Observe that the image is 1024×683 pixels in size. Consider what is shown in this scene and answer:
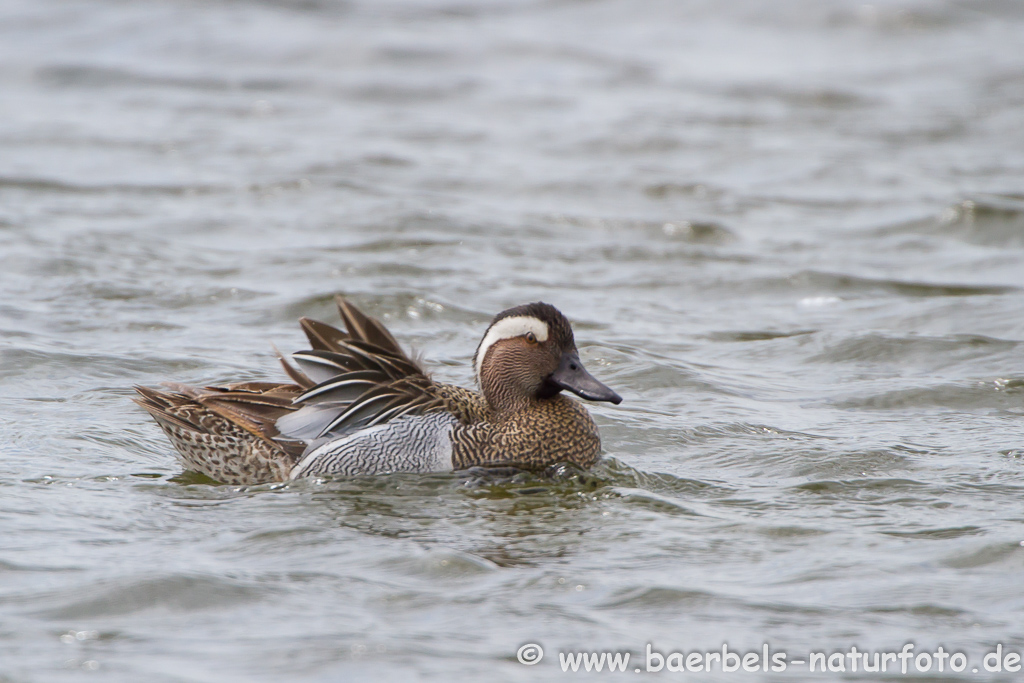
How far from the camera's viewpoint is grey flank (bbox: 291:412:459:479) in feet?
22.2

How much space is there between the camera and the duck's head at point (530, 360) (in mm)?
6938

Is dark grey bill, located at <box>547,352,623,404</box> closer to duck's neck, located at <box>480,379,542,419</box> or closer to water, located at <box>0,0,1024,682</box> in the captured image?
duck's neck, located at <box>480,379,542,419</box>

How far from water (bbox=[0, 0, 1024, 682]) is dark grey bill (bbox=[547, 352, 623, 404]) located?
47cm

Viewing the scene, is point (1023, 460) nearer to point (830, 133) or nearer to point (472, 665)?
point (472, 665)

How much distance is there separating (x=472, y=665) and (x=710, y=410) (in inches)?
145

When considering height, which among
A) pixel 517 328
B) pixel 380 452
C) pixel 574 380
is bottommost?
pixel 380 452

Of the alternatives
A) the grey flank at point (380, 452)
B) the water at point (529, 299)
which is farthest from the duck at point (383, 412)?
the water at point (529, 299)

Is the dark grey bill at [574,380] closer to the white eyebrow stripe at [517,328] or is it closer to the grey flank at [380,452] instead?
the white eyebrow stripe at [517,328]

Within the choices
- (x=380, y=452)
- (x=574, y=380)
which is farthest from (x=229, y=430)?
(x=574, y=380)

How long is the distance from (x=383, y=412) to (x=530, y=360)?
2.64 ft

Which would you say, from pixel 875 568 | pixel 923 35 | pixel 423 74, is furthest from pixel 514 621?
pixel 923 35

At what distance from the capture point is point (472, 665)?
4980mm

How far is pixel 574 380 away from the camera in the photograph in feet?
22.9

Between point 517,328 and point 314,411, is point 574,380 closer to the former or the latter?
point 517,328
